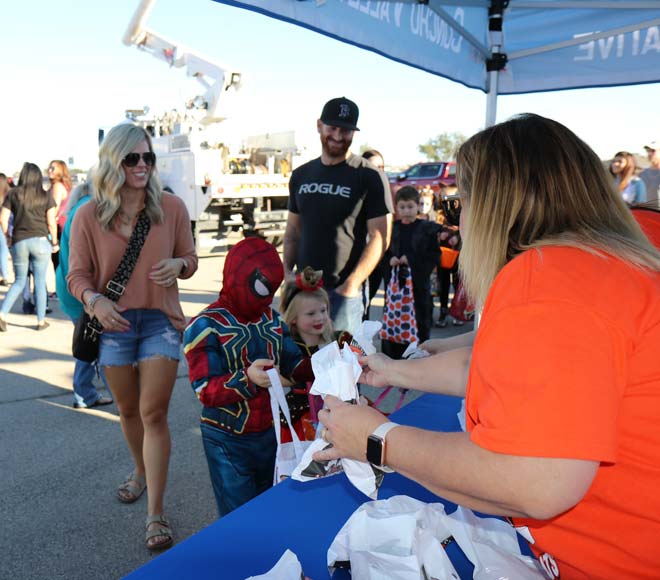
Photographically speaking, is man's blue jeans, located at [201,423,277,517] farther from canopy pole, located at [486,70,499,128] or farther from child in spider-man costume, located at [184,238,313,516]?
canopy pole, located at [486,70,499,128]

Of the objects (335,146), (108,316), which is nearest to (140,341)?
(108,316)

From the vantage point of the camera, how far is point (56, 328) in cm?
712

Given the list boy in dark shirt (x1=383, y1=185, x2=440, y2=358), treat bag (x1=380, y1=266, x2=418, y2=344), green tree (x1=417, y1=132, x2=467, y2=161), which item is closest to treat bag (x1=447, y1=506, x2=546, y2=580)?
treat bag (x1=380, y1=266, x2=418, y2=344)

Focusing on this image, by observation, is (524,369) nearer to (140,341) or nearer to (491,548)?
(491,548)

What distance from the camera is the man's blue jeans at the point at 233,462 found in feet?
7.40

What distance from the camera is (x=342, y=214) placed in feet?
11.4

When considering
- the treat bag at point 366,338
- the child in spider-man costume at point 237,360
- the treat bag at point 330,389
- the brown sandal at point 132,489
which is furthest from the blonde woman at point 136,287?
the treat bag at point 330,389

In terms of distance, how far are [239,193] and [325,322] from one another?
1026cm

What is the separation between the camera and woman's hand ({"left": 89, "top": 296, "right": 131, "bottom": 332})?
2.61 meters

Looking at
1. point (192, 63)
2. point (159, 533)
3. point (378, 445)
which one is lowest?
point (159, 533)

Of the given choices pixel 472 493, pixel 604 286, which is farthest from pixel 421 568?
pixel 604 286

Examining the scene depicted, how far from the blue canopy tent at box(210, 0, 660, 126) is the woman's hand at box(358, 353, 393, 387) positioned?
1.64 meters

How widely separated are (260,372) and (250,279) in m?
0.43

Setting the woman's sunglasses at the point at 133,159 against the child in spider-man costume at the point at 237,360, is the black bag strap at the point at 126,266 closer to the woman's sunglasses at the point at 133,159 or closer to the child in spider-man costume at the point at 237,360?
→ the woman's sunglasses at the point at 133,159
